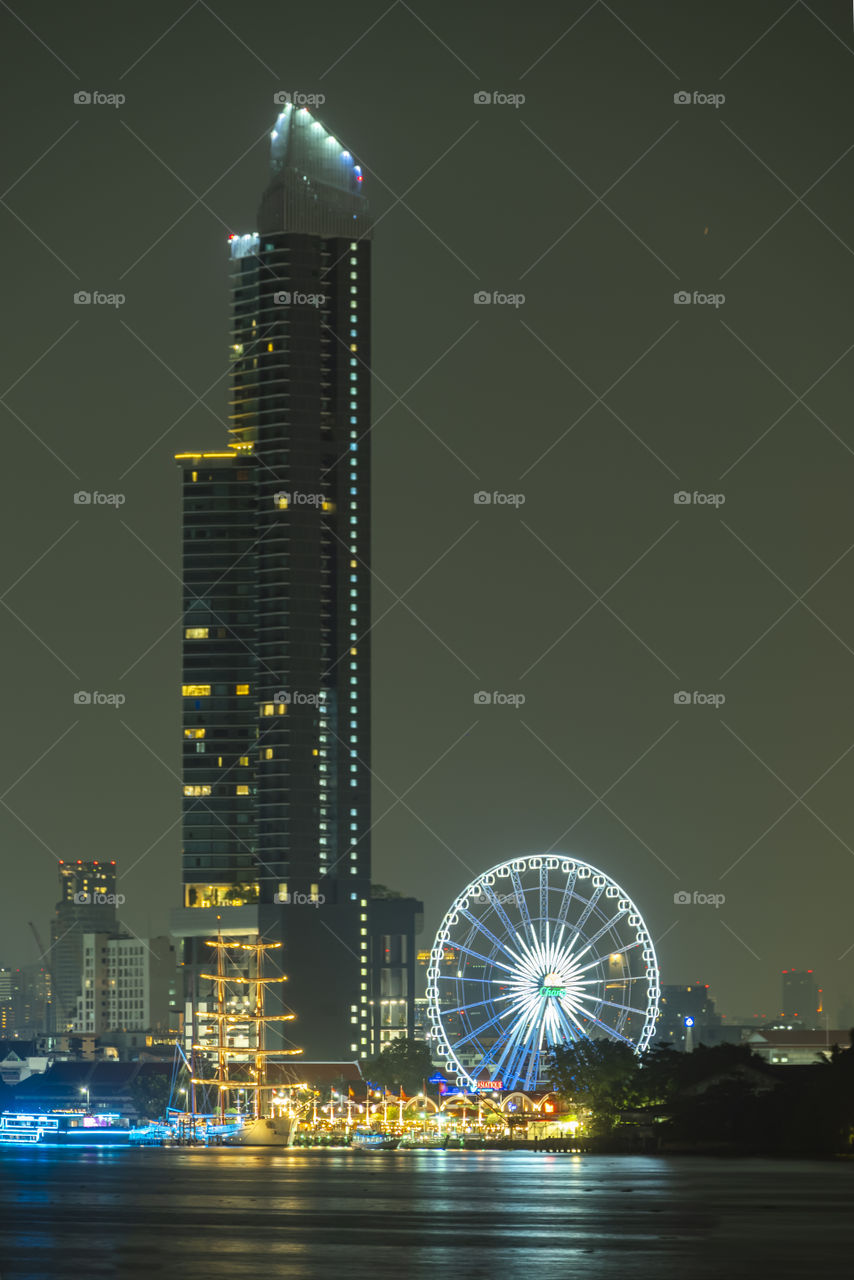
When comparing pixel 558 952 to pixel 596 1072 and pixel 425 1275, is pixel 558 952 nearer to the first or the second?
pixel 596 1072

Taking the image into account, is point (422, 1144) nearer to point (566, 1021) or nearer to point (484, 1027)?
point (484, 1027)

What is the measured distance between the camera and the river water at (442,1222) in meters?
52.8

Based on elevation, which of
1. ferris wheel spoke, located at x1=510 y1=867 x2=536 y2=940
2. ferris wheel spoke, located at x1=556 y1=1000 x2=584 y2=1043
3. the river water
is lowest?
the river water

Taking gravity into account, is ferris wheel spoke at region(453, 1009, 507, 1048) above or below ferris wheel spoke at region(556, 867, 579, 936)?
below

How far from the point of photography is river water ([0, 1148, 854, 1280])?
5275 cm

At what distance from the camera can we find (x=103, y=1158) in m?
156

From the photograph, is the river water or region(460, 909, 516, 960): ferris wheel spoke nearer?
the river water

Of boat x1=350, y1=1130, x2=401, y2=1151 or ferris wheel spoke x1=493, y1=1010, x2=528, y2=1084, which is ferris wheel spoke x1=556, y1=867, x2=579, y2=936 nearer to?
ferris wheel spoke x1=493, y1=1010, x2=528, y2=1084

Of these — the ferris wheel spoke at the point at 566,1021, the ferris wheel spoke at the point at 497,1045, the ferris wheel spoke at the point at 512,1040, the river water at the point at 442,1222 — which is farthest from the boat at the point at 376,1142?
the river water at the point at 442,1222

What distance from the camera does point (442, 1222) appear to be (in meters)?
69.9

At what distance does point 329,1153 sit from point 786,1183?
74235 mm

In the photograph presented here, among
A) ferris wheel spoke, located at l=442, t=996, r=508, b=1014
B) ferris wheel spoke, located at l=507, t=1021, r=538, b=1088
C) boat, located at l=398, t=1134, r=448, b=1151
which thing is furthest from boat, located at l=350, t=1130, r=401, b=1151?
ferris wheel spoke, located at l=507, t=1021, r=538, b=1088

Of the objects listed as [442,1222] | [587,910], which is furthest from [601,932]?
[442,1222]

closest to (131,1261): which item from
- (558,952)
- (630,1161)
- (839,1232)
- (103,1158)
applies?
(839,1232)
